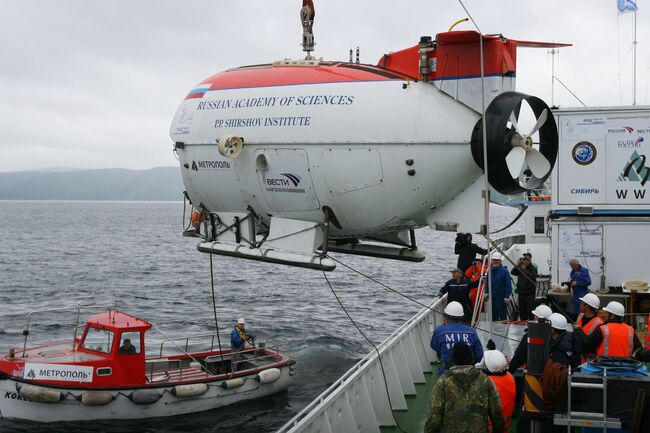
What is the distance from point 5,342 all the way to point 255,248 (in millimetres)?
20931

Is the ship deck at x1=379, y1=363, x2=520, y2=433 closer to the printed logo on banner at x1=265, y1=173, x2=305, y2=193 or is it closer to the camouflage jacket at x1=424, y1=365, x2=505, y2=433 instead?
the printed logo on banner at x1=265, y1=173, x2=305, y2=193

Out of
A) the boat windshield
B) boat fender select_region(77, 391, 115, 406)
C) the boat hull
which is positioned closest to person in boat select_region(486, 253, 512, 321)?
the boat hull

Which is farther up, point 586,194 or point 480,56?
point 480,56

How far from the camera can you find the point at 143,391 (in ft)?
59.5

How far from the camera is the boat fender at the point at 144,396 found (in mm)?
18000

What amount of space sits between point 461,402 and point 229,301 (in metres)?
33.0

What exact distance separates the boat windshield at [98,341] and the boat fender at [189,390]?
204 centimetres

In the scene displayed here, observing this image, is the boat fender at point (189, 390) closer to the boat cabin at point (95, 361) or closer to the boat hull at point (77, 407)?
the boat hull at point (77, 407)

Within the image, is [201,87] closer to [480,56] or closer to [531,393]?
[480,56]

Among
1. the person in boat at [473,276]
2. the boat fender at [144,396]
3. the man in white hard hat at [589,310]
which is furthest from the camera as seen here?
the boat fender at [144,396]

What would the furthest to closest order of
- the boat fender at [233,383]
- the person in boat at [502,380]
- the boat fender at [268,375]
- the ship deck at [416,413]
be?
1. the boat fender at [268,375]
2. the boat fender at [233,383]
3. the ship deck at [416,413]
4. the person in boat at [502,380]

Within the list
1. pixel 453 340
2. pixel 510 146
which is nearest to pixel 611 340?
pixel 453 340

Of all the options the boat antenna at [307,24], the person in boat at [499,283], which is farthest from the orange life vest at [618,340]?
the person in boat at [499,283]

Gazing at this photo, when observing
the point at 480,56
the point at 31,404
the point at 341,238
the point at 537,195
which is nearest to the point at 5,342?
the point at 31,404
